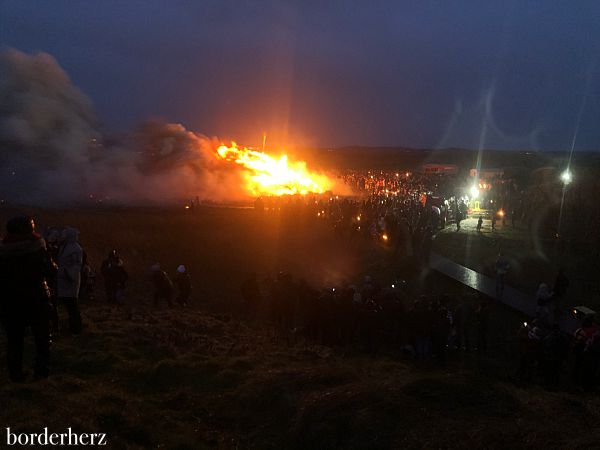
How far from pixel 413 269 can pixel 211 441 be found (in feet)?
44.5

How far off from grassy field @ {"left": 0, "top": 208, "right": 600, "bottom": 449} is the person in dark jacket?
66 cm

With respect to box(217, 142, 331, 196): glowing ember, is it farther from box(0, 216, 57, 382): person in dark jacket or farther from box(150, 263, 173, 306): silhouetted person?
box(0, 216, 57, 382): person in dark jacket

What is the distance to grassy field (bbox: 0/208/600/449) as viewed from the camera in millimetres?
4684

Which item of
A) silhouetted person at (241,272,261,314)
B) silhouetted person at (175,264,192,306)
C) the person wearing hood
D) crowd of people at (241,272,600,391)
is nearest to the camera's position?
the person wearing hood

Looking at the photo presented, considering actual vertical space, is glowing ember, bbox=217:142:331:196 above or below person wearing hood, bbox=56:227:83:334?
above

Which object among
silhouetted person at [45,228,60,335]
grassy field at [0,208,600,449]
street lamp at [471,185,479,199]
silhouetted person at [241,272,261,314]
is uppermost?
street lamp at [471,185,479,199]

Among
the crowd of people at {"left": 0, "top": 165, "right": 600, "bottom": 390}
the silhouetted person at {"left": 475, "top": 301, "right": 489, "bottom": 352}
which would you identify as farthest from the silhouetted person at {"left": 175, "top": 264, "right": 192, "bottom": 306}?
the silhouetted person at {"left": 475, "top": 301, "right": 489, "bottom": 352}

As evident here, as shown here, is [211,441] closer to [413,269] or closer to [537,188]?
[413,269]

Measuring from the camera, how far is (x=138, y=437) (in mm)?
4551

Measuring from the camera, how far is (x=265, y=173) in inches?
1638

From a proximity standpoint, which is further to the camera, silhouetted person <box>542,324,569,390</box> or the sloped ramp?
the sloped ramp

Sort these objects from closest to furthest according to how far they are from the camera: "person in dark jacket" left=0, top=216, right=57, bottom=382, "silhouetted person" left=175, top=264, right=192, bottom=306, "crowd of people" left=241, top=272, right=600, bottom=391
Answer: "person in dark jacket" left=0, top=216, right=57, bottom=382 < "crowd of people" left=241, top=272, right=600, bottom=391 < "silhouetted person" left=175, top=264, right=192, bottom=306

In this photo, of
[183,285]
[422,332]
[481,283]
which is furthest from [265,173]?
[422,332]

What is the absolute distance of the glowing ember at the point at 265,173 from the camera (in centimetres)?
4016
